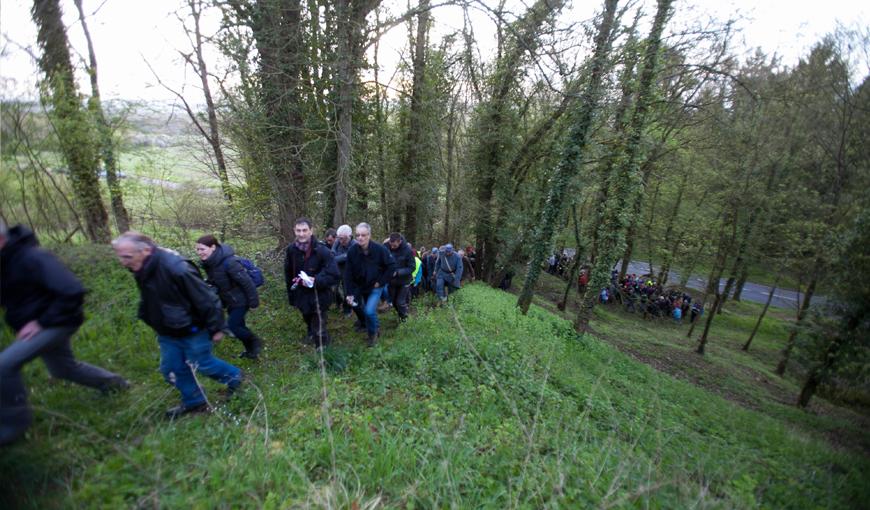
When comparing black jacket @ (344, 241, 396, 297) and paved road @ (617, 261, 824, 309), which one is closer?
black jacket @ (344, 241, 396, 297)

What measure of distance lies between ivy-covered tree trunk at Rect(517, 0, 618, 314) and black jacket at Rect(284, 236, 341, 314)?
6.74 m

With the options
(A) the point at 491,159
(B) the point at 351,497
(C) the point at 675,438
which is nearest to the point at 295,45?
(B) the point at 351,497

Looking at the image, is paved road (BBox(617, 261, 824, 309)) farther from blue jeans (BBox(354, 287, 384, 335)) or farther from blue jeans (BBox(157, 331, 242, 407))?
blue jeans (BBox(157, 331, 242, 407))

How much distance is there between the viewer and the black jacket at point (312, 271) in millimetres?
5107

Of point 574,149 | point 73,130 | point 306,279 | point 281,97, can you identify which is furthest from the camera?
point 574,149

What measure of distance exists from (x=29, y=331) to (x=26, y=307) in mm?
168

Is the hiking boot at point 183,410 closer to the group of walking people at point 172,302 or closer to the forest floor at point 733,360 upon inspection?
the group of walking people at point 172,302

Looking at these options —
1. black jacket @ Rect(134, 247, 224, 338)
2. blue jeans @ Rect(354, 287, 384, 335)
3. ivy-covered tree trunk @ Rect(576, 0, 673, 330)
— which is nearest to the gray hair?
black jacket @ Rect(134, 247, 224, 338)

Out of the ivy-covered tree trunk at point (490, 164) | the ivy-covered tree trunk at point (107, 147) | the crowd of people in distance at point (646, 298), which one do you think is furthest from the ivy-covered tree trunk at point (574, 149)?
the ivy-covered tree trunk at point (107, 147)

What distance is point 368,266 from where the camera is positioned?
5727mm

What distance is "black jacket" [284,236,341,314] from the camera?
511 centimetres

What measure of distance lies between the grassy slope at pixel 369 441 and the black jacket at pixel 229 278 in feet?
3.18

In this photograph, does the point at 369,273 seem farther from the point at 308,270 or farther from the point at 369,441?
the point at 369,441

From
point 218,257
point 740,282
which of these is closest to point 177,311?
point 218,257
